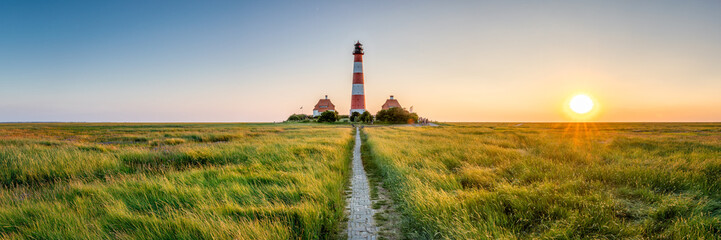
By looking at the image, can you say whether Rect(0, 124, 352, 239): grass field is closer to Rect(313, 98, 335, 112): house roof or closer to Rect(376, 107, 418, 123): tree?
Rect(376, 107, 418, 123): tree

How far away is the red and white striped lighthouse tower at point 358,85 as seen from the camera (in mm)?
56656

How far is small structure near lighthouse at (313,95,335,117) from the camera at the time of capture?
77.8 m

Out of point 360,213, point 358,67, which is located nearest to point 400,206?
point 360,213

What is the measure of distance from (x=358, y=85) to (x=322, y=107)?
23.5m

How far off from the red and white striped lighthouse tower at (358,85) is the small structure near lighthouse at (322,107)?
1895 centimetres

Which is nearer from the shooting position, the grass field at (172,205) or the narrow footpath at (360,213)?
the grass field at (172,205)

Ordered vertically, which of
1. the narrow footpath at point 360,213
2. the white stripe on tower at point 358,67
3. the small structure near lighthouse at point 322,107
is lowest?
the narrow footpath at point 360,213

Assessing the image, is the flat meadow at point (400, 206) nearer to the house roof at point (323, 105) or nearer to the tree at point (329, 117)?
the tree at point (329, 117)

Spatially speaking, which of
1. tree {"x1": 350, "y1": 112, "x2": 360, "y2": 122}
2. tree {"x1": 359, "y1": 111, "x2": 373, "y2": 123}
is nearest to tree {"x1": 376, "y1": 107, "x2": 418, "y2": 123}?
tree {"x1": 359, "y1": 111, "x2": 373, "y2": 123}

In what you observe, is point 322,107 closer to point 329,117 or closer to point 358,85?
point 329,117

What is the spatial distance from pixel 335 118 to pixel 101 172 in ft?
→ 179

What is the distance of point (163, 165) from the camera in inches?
336

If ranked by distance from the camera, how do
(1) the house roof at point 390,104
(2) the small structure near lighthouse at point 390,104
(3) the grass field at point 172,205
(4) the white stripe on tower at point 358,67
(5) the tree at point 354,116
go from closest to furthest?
1. (3) the grass field at point 172,205
2. (4) the white stripe on tower at point 358,67
3. (5) the tree at point 354,116
4. (2) the small structure near lighthouse at point 390,104
5. (1) the house roof at point 390,104

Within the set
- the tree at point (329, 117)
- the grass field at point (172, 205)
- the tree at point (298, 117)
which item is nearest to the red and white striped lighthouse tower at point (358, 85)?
the tree at point (329, 117)
